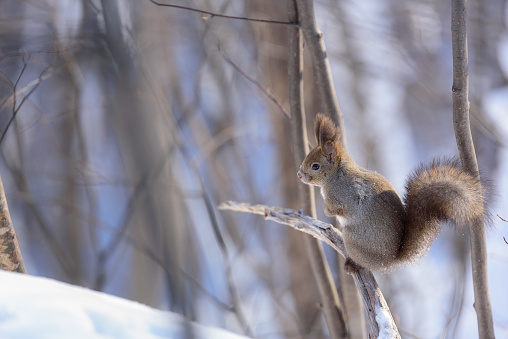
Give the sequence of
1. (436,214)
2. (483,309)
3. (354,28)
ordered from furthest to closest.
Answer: (354,28), (483,309), (436,214)

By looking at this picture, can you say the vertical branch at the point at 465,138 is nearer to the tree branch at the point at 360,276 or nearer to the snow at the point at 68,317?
the tree branch at the point at 360,276

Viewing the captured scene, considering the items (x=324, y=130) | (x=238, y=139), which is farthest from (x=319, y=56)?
(x=238, y=139)

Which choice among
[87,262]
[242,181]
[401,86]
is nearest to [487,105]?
[401,86]

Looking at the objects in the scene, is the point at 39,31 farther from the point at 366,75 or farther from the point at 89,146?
the point at 366,75

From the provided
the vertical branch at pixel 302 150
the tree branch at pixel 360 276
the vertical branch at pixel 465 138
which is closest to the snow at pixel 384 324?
the tree branch at pixel 360 276

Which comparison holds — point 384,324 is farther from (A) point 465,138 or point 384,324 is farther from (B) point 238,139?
(B) point 238,139

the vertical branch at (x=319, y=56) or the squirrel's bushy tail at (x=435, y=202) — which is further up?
the vertical branch at (x=319, y=56)

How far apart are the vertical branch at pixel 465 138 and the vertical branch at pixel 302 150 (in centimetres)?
51

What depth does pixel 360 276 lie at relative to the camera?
1.41 meters

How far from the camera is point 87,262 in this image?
3717 mm

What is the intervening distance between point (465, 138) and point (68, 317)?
3.48 ft

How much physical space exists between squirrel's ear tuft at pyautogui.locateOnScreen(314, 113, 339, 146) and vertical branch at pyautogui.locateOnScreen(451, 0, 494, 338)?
0.33 meters

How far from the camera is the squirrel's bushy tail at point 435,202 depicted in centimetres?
119

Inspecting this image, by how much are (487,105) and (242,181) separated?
174cm
